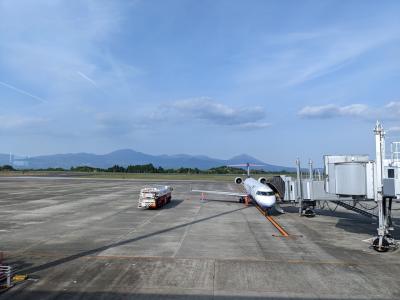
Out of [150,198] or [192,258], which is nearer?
[192,258]

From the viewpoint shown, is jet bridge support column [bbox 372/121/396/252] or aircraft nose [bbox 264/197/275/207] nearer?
jet bridge support column [bbox 372/121/396/252]

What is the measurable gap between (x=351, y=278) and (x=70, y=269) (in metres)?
12.5

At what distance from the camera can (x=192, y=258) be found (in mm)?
18281

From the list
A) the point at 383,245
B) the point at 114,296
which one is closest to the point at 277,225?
the point at 383,245

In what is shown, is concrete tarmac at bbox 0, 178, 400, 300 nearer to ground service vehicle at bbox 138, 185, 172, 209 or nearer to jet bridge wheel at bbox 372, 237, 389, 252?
jet bridge wheel at bbox 372, 237, 389, 252

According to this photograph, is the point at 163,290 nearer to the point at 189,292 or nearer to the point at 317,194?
the point at 189,292

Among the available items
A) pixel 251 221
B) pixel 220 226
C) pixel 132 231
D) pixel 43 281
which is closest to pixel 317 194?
pixel 251 221

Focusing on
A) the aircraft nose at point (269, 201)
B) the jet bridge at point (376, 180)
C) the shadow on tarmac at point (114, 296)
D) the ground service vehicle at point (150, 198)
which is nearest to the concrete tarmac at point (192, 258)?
the shadow on tarmac at point (114, 296)

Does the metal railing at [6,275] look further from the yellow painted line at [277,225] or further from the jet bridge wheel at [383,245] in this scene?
the jet bridge wheel at [383,245]

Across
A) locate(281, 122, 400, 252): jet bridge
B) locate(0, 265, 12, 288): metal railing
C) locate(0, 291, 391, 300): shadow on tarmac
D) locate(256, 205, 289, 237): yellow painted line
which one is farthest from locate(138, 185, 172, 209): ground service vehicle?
locate(0, 291, 391, 300): shadow on tarmac

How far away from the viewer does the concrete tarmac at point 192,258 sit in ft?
44.4

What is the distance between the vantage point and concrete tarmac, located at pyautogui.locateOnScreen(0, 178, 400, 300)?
13547 millimetres

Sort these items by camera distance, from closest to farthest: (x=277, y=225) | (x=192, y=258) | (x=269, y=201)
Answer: (x=192, y=258), (x=277, y=225), (x=269, y=201)

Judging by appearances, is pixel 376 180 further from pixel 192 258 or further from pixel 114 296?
pixel 114 296
